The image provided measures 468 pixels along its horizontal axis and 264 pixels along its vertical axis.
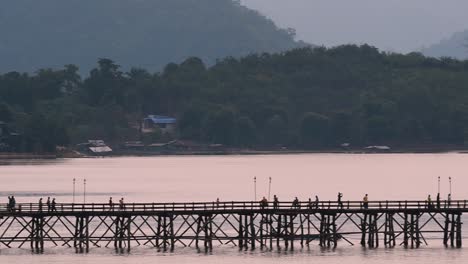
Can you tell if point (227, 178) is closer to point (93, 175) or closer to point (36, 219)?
point (93, 175)

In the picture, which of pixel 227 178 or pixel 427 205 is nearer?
pixel 427 205

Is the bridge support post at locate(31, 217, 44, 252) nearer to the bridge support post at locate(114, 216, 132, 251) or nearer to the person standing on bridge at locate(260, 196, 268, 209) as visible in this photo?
the bridge support post at locate(114, 216, 132, 251)

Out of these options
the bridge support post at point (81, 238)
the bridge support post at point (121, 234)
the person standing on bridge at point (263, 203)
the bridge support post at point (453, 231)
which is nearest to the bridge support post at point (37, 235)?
the bridge support post at point (81, 238)

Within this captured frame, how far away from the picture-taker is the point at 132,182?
178 metres

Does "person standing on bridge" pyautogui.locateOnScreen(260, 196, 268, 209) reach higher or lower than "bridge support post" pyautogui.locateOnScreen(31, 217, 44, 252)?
higher

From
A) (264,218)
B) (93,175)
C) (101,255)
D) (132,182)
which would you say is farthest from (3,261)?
(93,175)

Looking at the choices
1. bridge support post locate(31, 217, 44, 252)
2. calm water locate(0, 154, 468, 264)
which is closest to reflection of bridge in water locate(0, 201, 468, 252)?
bridge support post locate(31, 217, 44, 252)

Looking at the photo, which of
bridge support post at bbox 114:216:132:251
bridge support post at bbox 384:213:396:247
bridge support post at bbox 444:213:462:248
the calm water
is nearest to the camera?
the calm water

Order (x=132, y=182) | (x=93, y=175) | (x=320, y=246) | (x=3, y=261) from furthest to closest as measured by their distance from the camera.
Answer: (x=93, y=175) → (x=132, y=182) → (x=320, y=246) → (x=3, y=261)

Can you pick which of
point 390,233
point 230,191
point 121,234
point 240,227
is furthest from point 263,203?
point 230,191

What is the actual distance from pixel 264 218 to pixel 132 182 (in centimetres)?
8733

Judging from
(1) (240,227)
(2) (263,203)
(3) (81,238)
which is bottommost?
(3) (81,238)

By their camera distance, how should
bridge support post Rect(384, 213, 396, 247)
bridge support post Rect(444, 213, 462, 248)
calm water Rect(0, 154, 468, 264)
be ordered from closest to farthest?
calm water Rect(0, 154, 468, 264), bridge support post Rect(384, 213, 396, 247), bridge support post Rect(444, 213, 462, 248)

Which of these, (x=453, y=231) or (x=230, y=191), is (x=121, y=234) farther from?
(x=230, y=191)
